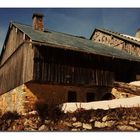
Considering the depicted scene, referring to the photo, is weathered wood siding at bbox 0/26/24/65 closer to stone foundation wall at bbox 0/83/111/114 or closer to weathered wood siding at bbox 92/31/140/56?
stone foundation wall at bbox 0/83/111/114

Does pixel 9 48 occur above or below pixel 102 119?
above

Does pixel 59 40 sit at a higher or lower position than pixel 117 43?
lower

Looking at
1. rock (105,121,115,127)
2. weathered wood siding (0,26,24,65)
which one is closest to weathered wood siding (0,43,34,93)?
weathered wood siding (0,26,24,65)

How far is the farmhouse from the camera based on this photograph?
1245 cm

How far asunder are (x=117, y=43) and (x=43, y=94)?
7492 millimetres

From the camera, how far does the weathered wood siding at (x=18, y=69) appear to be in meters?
12.8

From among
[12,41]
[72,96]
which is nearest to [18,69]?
[12,41]

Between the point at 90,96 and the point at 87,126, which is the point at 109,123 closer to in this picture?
the point at 87,126

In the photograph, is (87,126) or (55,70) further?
(55,70)

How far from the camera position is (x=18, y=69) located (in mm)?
14156

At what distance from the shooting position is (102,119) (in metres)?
8.38
